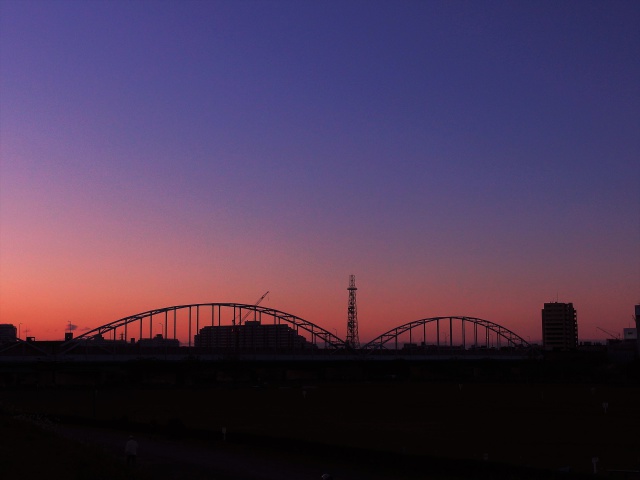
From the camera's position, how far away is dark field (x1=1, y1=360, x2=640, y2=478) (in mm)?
48062

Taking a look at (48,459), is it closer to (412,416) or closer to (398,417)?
(398,417)

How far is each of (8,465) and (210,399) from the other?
73309mm

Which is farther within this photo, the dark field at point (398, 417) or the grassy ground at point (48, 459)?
the dark field at point (398, 417)

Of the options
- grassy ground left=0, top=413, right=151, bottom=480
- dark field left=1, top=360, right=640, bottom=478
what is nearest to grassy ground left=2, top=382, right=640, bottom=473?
dark field left=1, top=360, right=640, bottom=478

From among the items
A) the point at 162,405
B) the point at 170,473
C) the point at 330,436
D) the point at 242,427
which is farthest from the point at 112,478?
the point at 162,405

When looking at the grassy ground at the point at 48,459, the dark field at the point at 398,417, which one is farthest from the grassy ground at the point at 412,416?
the grassy ground at the point at 48,459

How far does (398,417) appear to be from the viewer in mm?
73062

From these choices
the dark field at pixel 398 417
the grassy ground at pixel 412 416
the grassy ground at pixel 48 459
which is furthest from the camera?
the grassy ground at pixel 412 416

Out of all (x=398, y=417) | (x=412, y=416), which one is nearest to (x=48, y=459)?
(x=398, y=417)

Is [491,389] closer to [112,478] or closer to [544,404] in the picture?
[544,404]

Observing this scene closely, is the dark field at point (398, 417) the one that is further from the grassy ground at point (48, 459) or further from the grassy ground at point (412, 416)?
the grassy ground at point (48, 459)

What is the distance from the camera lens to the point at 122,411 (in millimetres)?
87000

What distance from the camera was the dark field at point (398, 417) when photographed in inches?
1892

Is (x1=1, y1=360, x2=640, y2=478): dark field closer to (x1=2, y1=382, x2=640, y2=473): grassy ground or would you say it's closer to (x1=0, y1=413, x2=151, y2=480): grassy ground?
(x1=2, y1=382, x2=640, y2=473): grassy ground
